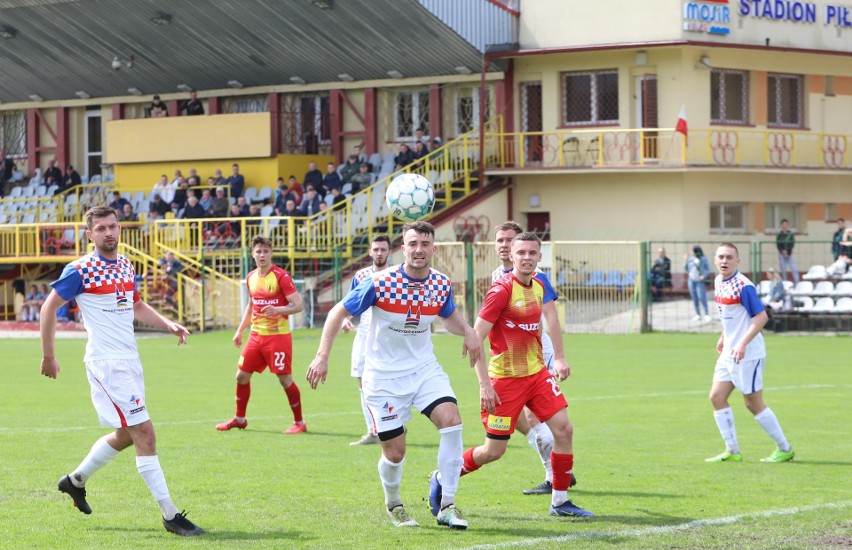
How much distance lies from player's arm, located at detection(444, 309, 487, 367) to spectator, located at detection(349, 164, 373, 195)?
1127 inches

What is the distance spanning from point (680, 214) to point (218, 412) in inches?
862

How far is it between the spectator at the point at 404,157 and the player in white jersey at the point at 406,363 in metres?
28.4

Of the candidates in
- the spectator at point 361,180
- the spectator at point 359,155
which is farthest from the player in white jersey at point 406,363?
the spectator at point 359,155

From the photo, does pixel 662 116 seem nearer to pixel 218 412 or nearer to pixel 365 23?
pixel 365 23

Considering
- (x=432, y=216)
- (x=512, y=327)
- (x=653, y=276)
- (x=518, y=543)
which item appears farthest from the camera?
(x=432, y=216)

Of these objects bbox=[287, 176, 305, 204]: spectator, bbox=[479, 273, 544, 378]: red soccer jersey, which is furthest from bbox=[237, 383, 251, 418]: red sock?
bbox=[287, 176, 305, 204]: spectator

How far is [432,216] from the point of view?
119 ft

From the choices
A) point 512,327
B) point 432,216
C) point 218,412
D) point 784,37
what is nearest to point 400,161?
point 432,216

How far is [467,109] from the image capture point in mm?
39938

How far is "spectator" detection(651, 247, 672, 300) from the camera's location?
1246 inches

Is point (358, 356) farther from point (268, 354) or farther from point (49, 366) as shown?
point (49, 366)

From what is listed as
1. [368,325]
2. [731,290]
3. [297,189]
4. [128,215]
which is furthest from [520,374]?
[128,215]

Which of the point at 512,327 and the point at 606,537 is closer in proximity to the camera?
the point at 606,537

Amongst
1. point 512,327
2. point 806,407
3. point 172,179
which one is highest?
point 172,179
